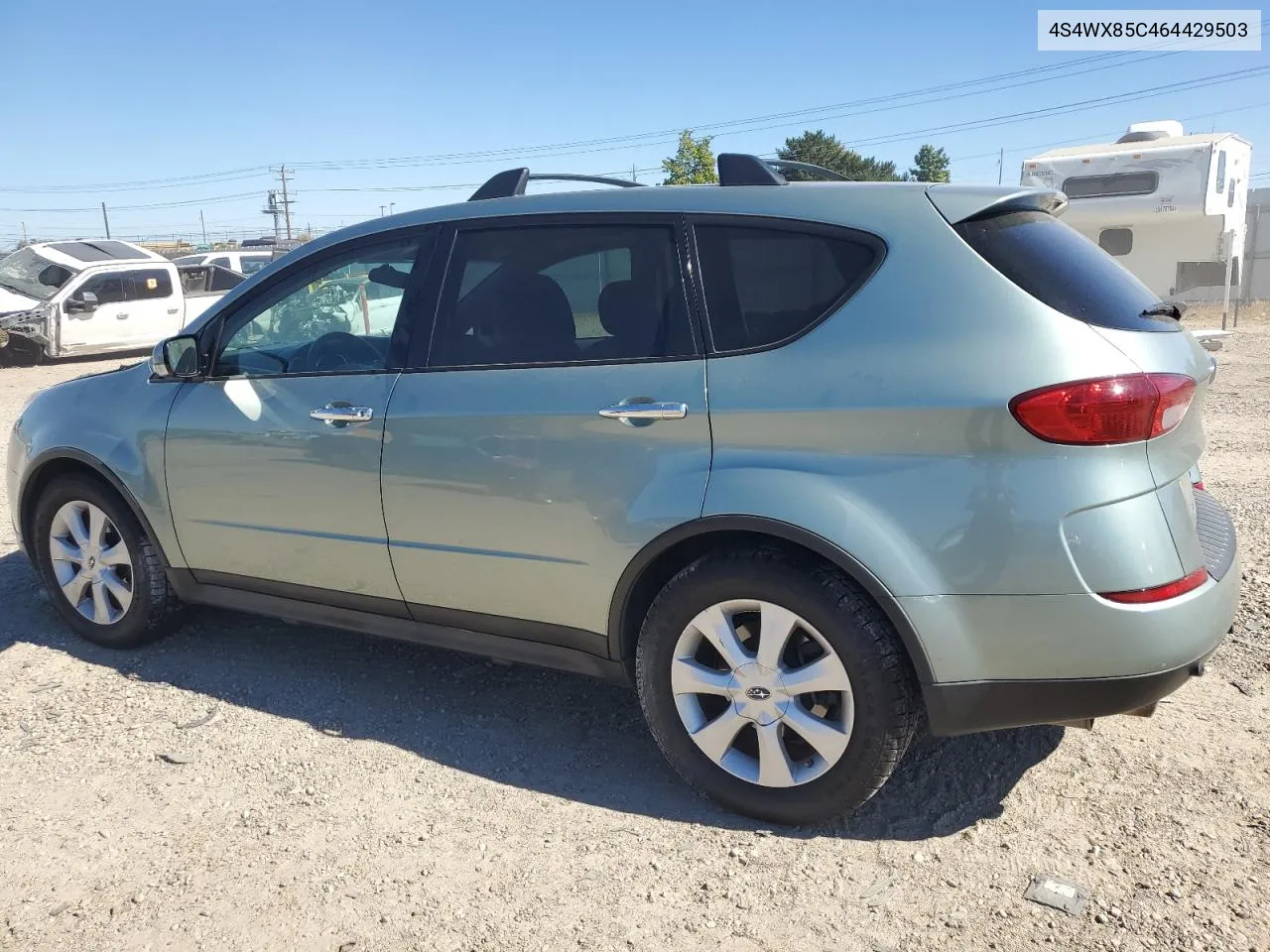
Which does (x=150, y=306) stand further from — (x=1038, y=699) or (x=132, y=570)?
(x=1038, y=699)

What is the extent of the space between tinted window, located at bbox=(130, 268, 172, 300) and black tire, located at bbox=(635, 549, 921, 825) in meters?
16.7

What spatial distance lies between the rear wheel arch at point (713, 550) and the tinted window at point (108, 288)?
1619 centimetres

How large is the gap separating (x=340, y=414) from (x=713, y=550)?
139 centimetres

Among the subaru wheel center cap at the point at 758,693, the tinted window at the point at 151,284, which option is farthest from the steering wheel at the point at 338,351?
the tinted window at the point at 151,284

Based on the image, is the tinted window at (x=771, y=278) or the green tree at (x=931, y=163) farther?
the green tree at (x=931, y=163)

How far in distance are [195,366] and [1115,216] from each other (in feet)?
45.3

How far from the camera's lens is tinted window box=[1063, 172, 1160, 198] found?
14.1 metres

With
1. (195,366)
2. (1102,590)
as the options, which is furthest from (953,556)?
(195,366)

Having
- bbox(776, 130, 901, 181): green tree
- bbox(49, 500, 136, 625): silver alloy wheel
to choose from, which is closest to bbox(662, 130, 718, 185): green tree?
bbox(776, 130, 901, 181): green tree

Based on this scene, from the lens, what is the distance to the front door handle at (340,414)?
3.38 metres

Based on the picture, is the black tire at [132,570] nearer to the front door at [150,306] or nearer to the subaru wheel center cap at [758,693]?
the subaru wheel center cap at [758,693]

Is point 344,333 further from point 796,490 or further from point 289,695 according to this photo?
point 796,490

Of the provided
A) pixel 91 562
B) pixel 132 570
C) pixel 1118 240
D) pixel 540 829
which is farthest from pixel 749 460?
pixel 1118 240

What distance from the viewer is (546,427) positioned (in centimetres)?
304
